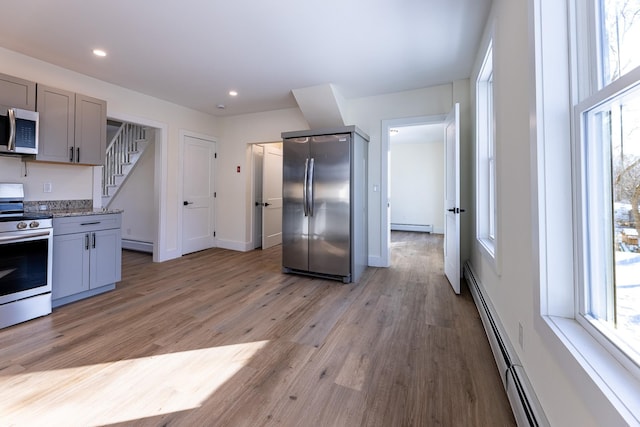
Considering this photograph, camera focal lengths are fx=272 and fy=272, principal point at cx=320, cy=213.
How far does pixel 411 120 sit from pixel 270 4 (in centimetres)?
248

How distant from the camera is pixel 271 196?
18.8ft

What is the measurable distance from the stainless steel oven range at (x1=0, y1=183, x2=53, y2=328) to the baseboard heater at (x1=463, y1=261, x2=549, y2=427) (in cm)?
358

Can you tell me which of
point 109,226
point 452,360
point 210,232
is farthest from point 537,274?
point 210,232

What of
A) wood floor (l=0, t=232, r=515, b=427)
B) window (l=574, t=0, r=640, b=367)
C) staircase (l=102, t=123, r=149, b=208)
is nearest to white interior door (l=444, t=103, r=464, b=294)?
wood floor (l=0, t=232, r=515, b=427)

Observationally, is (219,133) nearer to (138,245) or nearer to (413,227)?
(138,245)

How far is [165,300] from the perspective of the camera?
2.80 m

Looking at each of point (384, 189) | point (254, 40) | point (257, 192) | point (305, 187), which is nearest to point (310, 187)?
point (305, 187)

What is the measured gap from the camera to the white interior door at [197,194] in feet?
Result: 15.6

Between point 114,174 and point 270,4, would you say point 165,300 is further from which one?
point 114,174

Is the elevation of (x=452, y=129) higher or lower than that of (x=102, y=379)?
higher

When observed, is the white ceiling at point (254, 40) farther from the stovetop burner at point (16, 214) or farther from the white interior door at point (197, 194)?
the stovetop burner at point (16, 214)

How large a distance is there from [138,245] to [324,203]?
12.8 feet

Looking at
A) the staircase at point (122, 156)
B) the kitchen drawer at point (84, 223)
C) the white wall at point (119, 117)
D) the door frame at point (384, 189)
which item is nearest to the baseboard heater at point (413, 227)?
the door frame at point (384, 189)

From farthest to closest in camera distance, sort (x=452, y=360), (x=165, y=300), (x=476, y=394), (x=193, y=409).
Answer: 1. (x=165, y=300)
2. (x=452, y=360)
3. (x=476, y=394)
4. (x=193, y=409)
